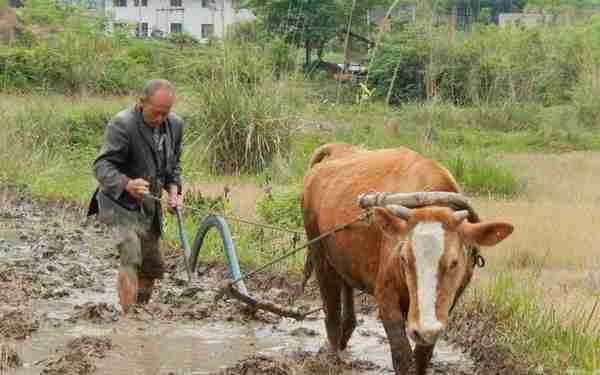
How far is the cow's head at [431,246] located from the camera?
5258mm

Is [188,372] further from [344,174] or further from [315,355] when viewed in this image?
[344,174]

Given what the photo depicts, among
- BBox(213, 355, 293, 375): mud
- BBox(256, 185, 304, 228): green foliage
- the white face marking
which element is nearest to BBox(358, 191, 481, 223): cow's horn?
the white face marking

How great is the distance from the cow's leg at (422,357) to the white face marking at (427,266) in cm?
76

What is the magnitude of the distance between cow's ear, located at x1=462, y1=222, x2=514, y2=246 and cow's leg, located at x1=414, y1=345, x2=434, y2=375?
0.75m

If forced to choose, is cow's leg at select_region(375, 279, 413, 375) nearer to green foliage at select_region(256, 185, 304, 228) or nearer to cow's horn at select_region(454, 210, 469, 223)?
cow's horn at select_region(454, 210, 469, 223)

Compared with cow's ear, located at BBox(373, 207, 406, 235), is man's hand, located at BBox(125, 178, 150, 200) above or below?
below

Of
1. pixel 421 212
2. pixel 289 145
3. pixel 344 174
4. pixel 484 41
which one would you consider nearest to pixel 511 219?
pixel 289 145

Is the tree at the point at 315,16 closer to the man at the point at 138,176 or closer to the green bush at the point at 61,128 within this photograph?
the green bush at the point at 61,128

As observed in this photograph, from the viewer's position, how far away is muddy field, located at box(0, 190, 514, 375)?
277 inches

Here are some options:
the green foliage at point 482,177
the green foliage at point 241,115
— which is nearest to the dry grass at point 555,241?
the green foliage at point 482,177

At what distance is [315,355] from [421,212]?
216 centimetres

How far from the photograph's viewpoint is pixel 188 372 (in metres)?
7.09

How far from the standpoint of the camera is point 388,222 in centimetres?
559

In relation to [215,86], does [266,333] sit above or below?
below
